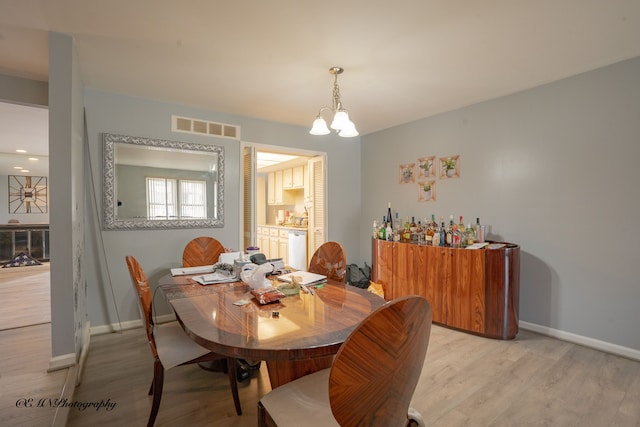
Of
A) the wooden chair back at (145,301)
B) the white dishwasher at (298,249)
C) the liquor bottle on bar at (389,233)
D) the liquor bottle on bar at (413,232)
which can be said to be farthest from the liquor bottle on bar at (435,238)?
the wooden chair back at (145,301)

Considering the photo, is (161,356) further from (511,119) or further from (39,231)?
(39,231)

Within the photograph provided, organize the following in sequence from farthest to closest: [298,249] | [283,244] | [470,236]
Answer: [283,244] < [298,249] < [470,236]

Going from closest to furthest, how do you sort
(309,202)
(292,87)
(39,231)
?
1. (292,87)
2. (309,202)
3. (39,231)

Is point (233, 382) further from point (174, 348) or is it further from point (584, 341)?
point (584, 341)

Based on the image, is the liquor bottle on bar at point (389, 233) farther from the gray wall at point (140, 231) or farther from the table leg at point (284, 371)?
the table leg at point (284, 371)

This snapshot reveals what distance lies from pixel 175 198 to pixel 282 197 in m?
3.08

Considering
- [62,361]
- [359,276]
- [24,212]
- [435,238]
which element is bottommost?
[62,361]

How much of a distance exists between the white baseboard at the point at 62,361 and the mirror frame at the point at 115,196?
1.24 metres

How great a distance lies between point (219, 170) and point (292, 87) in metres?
1.31

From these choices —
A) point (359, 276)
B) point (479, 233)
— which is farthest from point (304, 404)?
point (359, 276)

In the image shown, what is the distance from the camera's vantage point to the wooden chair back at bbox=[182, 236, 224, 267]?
9.37 feet

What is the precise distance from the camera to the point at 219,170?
351cm

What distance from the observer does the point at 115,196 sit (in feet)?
9.83

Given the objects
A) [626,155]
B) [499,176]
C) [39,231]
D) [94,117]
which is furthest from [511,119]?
[39,231]
